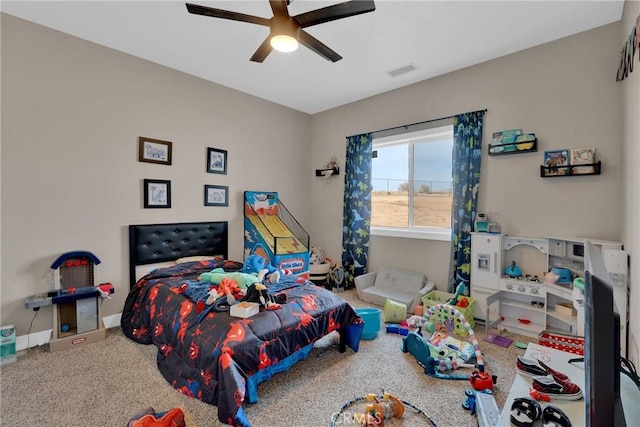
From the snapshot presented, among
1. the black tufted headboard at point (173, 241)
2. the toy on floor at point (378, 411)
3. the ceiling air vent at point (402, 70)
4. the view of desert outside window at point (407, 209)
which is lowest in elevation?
the toy on floor at point (378, 411)

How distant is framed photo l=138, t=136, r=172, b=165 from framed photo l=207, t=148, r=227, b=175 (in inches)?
19.9

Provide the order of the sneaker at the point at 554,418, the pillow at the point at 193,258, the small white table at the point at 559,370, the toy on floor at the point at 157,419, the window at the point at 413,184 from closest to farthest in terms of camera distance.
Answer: the sneaker at the point at 554,418
the small white table at the point at 559,370
the toy on floor at the point at 157,419
the pillow at the point at 193,258
the window at the point at 413,184

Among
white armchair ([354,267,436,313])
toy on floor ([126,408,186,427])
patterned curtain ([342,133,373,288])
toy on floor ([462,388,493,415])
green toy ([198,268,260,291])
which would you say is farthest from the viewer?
patterned curtain ([342,133,373,288])

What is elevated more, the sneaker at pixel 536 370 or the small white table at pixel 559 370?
the sneaker at pixel 536 370

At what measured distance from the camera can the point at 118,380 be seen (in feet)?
7.13

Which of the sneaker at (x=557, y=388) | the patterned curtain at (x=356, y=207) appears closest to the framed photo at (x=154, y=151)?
the patterned curtain at (x=356, y=207)

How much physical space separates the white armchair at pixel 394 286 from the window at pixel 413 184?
558mm

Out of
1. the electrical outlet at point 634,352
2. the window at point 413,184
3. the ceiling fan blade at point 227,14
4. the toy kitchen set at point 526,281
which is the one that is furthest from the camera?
the window at point 413,184

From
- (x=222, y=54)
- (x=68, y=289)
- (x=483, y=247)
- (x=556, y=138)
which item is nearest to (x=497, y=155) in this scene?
(x=556, y=138)

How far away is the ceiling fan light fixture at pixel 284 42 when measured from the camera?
85.6 inches

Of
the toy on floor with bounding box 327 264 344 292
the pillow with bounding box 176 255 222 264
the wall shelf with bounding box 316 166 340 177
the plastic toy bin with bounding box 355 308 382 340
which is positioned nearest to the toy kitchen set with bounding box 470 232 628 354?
the plastic toy bin with bounding box 355 308 382 340

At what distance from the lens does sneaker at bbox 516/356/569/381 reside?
1.23 meters

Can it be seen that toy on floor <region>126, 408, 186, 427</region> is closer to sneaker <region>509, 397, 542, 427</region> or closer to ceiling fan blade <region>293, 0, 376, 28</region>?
sneaker <region>509, 397, 542, 427</region>

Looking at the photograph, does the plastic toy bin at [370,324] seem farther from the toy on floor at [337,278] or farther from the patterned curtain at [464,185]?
the toy on floor at [337,278]
